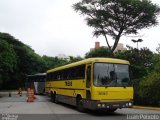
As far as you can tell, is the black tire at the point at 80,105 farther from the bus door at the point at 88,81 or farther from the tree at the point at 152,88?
the tree at the point at 152,88

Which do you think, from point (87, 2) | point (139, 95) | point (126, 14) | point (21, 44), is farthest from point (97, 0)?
point (21, 44)

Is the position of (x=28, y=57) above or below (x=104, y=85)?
above

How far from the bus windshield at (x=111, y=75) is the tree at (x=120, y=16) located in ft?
81.2

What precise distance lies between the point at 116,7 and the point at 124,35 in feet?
12.6

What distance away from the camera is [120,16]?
145 feet

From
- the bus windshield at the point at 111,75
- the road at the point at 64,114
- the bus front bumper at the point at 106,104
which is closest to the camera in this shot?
A: the road at the point at 64,114

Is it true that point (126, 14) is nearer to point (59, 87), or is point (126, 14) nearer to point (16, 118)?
point (59, 87)

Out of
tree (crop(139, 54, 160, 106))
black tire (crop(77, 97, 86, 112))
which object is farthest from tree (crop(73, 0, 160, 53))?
black tire (crop(77, 97, 86, 112))

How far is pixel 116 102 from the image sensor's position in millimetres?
18766

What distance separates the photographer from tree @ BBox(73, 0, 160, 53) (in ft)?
142

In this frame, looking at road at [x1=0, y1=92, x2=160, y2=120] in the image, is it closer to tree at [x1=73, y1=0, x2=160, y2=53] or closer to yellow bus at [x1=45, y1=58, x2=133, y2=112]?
yellow bus at [x1=45, y1=58, x2=133, y2=112]

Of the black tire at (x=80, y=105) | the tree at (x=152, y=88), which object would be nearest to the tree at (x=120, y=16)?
the tree at (x=152, y=88)

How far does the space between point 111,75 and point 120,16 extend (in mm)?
26150

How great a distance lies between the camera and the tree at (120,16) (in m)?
43.3
